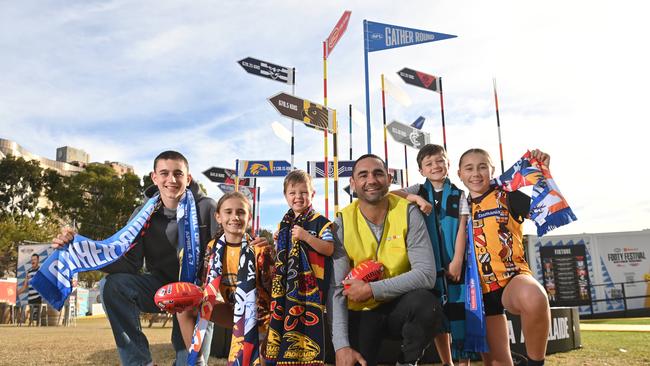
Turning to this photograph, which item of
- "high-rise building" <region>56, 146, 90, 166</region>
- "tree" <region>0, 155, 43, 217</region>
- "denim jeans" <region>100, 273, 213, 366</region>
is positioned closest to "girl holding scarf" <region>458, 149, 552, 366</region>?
"denim jeans" <region>100, 273, 213, 366</region>

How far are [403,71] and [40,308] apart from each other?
16767 millimetres

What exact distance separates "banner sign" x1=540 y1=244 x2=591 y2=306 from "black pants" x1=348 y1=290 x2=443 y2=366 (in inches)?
648

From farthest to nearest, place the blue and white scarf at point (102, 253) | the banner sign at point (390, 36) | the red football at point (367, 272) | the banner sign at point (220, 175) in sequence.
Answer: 1. the banner sign at point (220, 175)
2. the banner sign at point (390, 36)
3. the blue and white scarf at point (102, 253)
4. the red football at point (367, 272)

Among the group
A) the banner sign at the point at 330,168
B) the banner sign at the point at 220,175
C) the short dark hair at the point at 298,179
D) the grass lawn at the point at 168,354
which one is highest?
the banner sign at the point at 220,175

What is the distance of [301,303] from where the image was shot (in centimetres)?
322

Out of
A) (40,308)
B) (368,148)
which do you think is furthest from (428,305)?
(40,308)

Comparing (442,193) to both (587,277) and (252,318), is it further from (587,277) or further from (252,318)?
(587,277)

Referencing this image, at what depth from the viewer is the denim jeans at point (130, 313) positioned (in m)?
3.67

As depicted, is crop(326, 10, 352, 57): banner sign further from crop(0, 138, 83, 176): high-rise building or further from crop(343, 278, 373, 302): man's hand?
crop(0, 138, 83, 176): high-rise building

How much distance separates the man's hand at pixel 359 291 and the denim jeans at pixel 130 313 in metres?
1.37

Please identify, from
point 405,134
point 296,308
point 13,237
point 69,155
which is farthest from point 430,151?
point 69,155

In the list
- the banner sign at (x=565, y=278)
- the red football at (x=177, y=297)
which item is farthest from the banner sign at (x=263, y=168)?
the banner sign at (x=565, y=278)

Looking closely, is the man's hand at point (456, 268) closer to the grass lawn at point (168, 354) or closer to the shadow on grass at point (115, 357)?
the grass lawn at point (168, 354)

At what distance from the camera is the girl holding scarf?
3.15m
